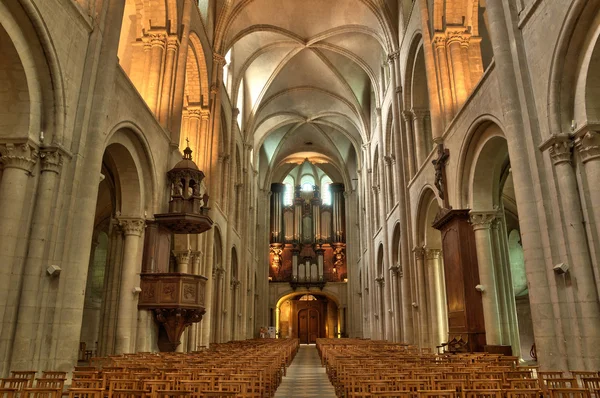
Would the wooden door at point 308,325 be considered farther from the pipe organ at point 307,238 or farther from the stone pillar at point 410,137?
the stone pillar at point 410,137

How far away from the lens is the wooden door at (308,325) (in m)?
41.0

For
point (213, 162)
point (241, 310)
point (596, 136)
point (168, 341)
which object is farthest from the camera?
point (241, 310)

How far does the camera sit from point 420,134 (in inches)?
709

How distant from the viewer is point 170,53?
48.7ft

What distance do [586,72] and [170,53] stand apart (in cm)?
1181

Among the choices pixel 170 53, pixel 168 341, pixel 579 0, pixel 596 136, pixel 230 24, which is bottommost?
pixel 168 341

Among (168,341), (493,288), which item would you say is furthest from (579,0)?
(168,341)

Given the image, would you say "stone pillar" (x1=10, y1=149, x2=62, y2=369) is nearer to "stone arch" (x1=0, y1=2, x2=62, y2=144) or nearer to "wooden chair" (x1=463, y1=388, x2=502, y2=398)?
A: "stone arch" (x1=0, y1=2, x2=62, y2=144)

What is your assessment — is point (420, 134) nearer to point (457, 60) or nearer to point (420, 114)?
point (420, 114)

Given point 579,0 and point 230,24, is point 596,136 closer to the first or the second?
point 579,0

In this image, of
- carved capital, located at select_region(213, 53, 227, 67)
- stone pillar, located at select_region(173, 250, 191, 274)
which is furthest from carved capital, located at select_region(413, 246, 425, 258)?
carved capital, located at select_region(213, 53, 227, 67)

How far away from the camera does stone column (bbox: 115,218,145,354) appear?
11.7 meters

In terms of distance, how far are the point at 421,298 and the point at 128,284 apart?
33.5ft

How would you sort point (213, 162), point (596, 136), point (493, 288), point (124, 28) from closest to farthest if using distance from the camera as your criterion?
point (596, 136) → point (493, 288) → point (124, 28) → point (213, 162)
